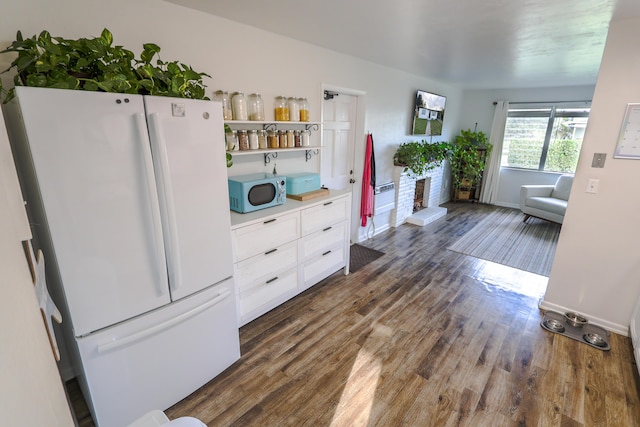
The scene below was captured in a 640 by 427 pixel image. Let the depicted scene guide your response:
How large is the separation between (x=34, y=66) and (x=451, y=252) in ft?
13.8

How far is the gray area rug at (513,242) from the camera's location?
3.71 m

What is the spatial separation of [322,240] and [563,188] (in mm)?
4597

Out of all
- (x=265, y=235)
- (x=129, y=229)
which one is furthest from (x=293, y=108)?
(x=129, y=229)

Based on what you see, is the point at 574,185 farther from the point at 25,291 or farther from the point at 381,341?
the point at 25,291

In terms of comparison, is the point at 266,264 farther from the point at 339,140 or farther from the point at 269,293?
the point at 339,140

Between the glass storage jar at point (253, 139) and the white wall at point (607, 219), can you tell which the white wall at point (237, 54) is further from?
the white wall at point (607, 219)

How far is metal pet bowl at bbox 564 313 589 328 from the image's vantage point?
2.48m

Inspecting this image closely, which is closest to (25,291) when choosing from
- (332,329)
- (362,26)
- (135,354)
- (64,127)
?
(64,127)

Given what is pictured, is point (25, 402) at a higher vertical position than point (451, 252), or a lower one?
higher

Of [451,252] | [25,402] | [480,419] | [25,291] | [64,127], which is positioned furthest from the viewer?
[451,252]

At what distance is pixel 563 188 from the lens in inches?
195

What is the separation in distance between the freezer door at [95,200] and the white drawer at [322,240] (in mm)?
1366

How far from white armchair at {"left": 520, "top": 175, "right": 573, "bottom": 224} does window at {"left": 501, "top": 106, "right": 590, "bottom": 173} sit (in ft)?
2.81

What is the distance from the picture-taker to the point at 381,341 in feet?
7.56
